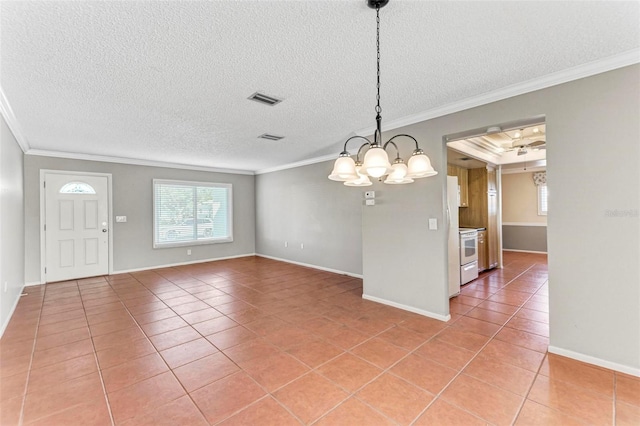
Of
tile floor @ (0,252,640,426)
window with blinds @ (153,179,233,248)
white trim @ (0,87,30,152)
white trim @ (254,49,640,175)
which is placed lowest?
tile floor @ (0,252,640,426)

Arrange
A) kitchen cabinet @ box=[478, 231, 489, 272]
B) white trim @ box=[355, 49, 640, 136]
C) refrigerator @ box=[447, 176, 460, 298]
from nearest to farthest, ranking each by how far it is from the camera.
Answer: white trim @ box=[355, 49, 640, 136], refrigerator @ box=[447, 176, 460, 298], kitchen cabinet @ box=[478, 231, 489, 272]

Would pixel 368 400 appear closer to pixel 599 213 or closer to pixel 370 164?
pixel 370 164

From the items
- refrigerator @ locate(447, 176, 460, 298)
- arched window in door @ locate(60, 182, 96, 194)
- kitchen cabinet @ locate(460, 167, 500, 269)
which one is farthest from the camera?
kitchen cabinet @ locate(460, 167, 500, 269)

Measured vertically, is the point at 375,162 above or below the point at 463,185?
below

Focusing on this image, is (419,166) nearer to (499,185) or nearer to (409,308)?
(409,308)

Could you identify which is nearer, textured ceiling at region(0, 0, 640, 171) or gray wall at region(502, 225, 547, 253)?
textured ceiling at region(0, 0, 640, 171)

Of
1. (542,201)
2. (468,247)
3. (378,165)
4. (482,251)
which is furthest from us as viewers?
(542,201)

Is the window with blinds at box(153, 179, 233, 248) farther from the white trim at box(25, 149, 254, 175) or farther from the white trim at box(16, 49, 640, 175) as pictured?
the white trim at box(16, 49, 640, 175)

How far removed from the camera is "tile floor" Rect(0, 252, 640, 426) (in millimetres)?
1861

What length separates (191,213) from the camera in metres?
7.21

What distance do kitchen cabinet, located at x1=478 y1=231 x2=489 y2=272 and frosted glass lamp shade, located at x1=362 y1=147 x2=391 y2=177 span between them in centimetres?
489

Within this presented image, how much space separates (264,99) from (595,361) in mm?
3888

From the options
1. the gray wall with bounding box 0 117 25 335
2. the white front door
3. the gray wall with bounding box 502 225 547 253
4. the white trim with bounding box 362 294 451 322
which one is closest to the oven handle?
Answer: the white trim with bounding box 362 294 451 322

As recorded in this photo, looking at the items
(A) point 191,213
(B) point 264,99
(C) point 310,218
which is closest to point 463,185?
(C) point 310,218
